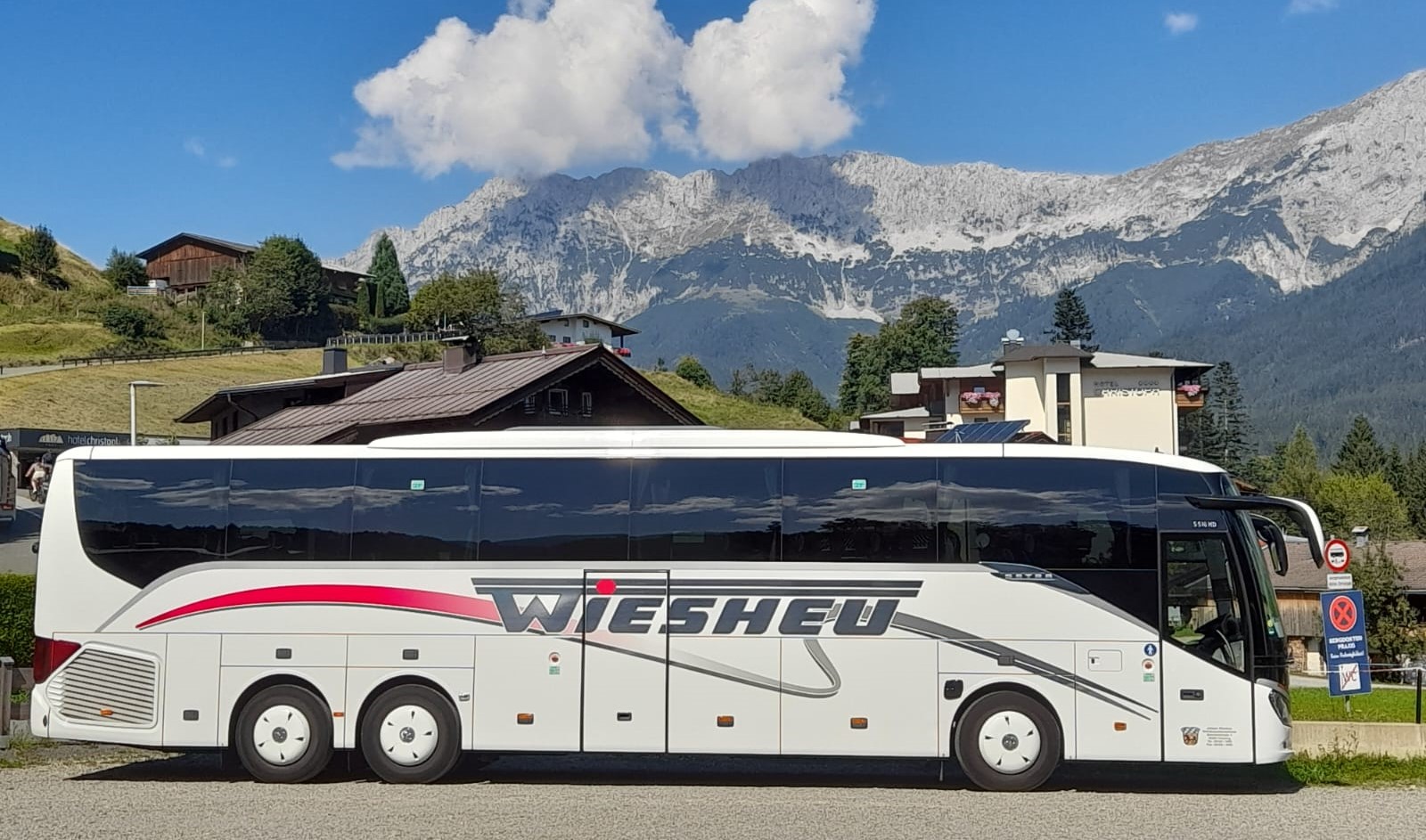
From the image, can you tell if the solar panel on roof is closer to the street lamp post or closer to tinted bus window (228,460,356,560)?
tinted bus window (228,460,356,560)

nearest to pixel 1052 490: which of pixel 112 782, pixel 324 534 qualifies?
pixel 324 534

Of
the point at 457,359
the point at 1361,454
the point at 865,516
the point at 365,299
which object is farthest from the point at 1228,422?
the point at 865,516

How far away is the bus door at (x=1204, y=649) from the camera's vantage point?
1449 cm

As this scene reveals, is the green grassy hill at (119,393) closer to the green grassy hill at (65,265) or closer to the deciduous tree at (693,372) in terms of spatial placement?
the green grassy hill at (65,265)

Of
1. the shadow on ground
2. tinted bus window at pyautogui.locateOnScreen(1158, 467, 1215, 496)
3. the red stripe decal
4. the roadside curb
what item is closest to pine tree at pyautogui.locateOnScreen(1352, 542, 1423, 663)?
the roadside curb

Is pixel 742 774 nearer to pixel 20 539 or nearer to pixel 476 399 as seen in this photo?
pixel 476 399

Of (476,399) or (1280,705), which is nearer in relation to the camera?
(1280,705)

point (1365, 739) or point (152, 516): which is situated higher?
point (152, 516)

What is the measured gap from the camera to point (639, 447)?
1536 cm

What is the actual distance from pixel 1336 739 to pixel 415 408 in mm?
28597

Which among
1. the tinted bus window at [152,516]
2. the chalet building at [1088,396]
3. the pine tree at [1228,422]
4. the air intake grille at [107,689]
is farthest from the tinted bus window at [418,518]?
the pine tree at [1228,422]

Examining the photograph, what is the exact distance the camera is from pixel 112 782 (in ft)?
50.3

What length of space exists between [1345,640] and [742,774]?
7.71 meters

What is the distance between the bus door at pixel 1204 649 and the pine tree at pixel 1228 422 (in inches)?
4827
